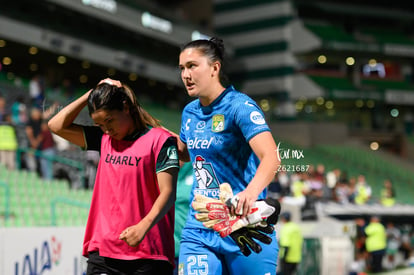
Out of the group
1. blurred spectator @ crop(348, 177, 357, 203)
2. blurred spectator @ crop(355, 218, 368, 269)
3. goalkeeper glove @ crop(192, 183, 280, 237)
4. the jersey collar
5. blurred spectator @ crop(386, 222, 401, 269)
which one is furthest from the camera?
blurred spectator @ crop(348, 177, 357, 203)

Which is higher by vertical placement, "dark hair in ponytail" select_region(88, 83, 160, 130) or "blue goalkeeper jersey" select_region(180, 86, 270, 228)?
"dark hair in ponytail" select_region(88, 83, 160, 130)

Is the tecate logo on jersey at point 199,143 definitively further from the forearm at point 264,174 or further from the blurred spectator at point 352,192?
the blurred spectator at point 352,192

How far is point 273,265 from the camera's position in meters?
3.97

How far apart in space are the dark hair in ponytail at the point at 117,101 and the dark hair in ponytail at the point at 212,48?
0.47 m

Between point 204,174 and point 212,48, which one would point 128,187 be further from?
point 212,48

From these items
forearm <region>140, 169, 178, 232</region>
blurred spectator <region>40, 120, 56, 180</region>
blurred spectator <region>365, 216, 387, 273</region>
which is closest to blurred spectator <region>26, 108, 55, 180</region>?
blurred spectator <region>40, 120, 56, 180</region>

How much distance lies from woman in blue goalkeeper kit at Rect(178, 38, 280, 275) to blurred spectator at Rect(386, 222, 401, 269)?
19.8m

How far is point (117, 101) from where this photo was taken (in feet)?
12.5

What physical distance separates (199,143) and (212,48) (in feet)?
1.94

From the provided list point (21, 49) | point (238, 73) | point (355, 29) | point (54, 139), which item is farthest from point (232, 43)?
point (54, 139)

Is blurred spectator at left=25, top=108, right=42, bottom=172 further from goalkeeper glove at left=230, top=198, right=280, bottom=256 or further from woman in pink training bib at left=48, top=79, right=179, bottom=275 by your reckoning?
goalkeeper glove at left=230, top=198, right=280, bottom=256

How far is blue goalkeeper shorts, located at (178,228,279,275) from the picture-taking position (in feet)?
12.8

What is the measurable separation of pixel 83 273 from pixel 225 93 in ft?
15.3

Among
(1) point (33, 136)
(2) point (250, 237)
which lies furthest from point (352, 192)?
(2) point (250, 237)
